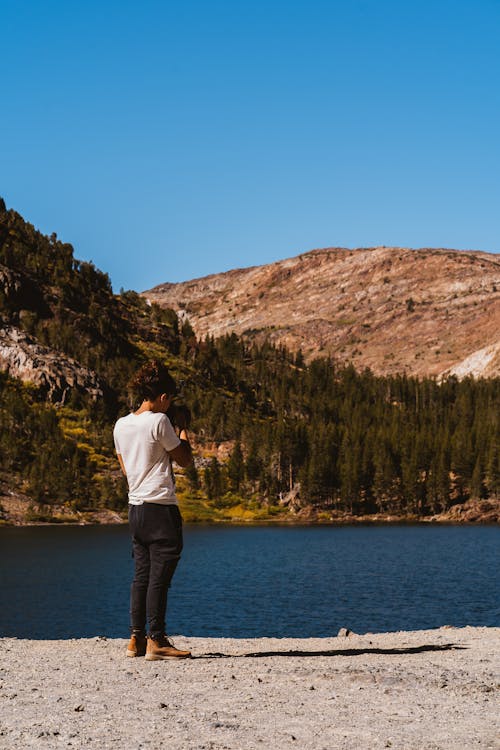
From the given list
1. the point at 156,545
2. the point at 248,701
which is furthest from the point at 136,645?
the point at 248,701

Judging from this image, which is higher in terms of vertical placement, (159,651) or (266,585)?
(159,651)

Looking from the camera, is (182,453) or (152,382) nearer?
(182,453)

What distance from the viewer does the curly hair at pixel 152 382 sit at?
1473 centimetres

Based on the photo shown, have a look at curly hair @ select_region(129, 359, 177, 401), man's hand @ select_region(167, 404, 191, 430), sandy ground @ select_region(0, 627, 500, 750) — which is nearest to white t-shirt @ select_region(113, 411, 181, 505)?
curly hair @ select_region(129, 359, 177, 401)

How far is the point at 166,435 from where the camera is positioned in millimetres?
14234

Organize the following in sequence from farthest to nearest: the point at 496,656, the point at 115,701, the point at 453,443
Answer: the point at 453,443, the point at 496,656, the point at 115,701

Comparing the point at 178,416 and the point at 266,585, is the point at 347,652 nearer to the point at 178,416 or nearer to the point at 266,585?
the point at 178,416

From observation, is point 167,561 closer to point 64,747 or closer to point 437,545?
point 64,747

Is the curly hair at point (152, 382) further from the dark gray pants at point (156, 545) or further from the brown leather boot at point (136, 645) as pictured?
the brown leather boot at point (136, 645)

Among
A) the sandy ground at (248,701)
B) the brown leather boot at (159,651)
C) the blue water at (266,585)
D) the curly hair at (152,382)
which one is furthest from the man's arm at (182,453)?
the blue water at (266,585)

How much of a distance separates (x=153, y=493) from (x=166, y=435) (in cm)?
109

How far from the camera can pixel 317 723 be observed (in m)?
10.3

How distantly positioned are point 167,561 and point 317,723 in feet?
15.6

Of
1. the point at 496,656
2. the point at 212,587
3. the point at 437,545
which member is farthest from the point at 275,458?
the point at 496,656
